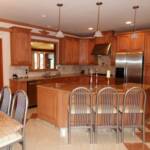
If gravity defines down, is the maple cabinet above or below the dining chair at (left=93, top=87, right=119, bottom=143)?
above

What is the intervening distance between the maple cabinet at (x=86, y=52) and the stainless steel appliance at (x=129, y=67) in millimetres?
1446

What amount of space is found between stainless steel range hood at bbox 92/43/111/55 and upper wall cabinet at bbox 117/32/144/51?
369 millimetres

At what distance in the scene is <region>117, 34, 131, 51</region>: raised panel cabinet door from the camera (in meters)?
6.07

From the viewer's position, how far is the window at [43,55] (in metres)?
6.14

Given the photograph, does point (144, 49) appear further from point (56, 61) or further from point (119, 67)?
point (56, 61)

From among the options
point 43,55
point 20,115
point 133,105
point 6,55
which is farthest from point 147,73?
point 20,115

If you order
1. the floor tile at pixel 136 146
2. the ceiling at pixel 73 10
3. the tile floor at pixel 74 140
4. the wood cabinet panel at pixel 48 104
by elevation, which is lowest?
the floor tile at pixel 136 146

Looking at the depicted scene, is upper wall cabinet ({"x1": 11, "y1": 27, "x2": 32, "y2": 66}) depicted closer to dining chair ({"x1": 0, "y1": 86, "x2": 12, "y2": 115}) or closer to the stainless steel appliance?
dining chair ({"x1": 0, "y1": 86, "x2": 12, "y2": 115})

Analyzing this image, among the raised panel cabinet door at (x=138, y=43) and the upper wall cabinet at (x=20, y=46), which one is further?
the raised panel cabinet door at (x=138, y=43)

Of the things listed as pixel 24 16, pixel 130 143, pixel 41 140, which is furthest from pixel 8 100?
pixel 24 16

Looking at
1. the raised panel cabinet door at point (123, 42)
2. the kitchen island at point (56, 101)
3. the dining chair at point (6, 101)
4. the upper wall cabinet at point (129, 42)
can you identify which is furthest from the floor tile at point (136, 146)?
the raised panel cabinet door at point (123, 42)

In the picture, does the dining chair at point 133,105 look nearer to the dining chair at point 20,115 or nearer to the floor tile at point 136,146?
the floor tile at point 136,146

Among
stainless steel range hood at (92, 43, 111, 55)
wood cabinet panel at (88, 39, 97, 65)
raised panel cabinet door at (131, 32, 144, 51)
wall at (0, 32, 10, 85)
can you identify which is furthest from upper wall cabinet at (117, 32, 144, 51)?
wall at (0, 32, 10, 85)

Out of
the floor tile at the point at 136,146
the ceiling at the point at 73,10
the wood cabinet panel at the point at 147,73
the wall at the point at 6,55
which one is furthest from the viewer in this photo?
the wood cabinet panel at the point at 147,73
